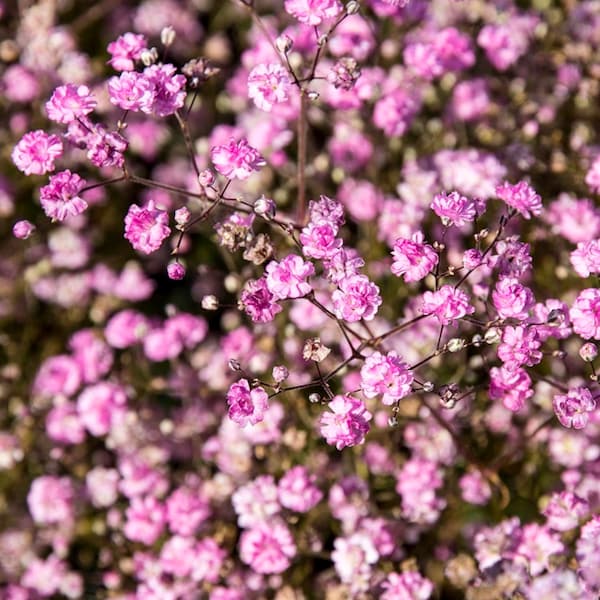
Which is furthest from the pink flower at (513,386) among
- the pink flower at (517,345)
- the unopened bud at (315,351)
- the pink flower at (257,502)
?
the pink flower at (257,502)

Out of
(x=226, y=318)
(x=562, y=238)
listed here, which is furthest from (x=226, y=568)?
(x=562, y=238)

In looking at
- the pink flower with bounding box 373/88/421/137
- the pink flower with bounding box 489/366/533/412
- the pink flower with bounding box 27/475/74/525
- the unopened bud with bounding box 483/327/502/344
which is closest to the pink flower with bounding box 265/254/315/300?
the unopened bud with bounding box 483/327/502/344

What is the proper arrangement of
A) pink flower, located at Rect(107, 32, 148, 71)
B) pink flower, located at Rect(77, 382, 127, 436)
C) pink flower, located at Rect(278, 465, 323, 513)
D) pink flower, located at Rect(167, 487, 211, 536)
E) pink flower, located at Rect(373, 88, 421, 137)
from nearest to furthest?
pink flower, located at Rect(107, 32, 148, 71) → pink flower, located at Rect(278, 465, 323, 513) → pink flower, located at Rect(167, 487, 211, 536) → pink flower, located at Rect(373, 88, 421, 137) → pink flower, located at Rect(77, 382, 127, 436)

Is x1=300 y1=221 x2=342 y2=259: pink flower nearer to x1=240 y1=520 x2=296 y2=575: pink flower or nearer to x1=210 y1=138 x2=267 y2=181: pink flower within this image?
x1=210 y1=138 x2=267 y2=181: pink flower

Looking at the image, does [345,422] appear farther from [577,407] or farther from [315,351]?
[577,407]

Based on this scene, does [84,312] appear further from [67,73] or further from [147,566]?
[147,566]

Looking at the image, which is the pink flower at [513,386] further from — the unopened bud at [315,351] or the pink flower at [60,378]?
the pink flower at [60,378]
